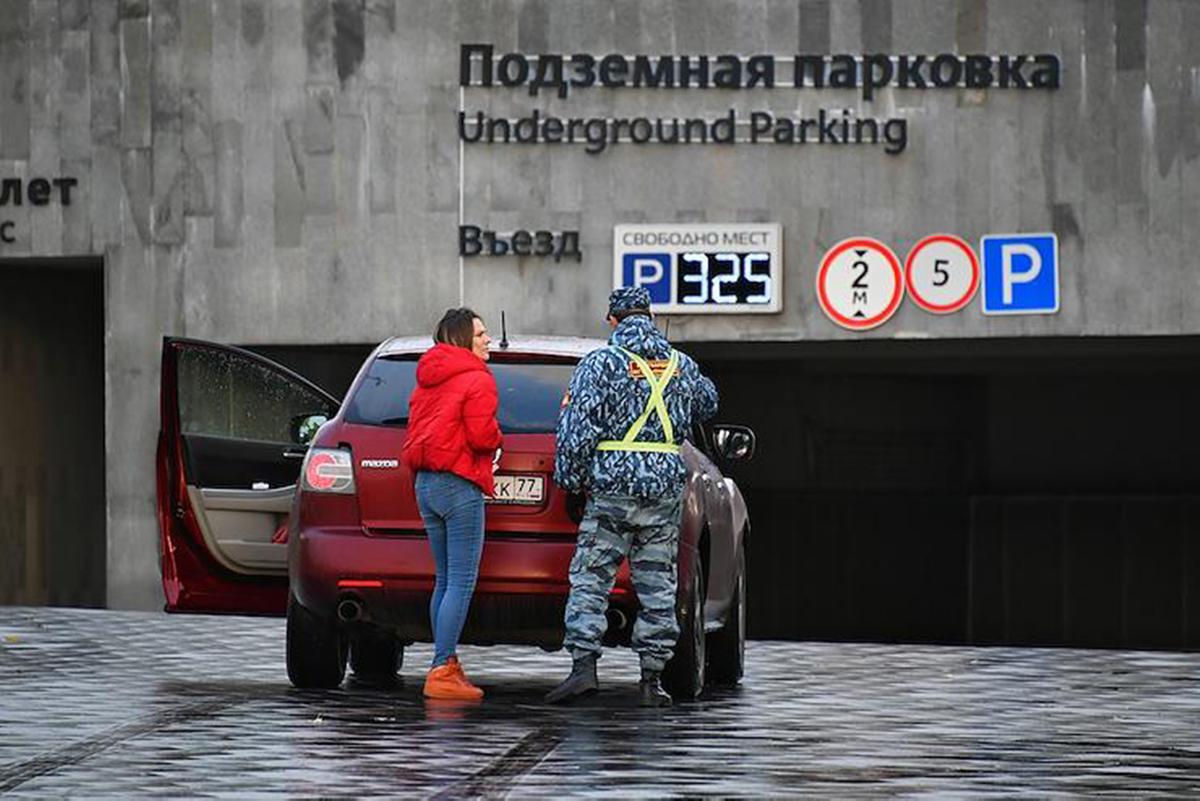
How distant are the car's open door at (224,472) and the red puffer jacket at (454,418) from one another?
311 centimetres

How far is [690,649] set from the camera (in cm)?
1275

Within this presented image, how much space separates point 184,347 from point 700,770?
6.59m

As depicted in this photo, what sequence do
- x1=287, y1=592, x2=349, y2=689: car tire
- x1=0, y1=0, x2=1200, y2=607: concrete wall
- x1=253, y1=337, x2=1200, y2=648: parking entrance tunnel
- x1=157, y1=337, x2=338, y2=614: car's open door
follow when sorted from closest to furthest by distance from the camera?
x1=287, y1=592, x2=349, y2=689: car tire → x1=157, y1=337, x2=338, y2=614: car's open door → x1=0, y1=0, x2=1200, y2=607: concrete wall → x1=253, y1=337, x2=1200, y2=648: parking entrance tunnel

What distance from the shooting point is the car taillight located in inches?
491

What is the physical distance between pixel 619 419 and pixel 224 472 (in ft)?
14.4

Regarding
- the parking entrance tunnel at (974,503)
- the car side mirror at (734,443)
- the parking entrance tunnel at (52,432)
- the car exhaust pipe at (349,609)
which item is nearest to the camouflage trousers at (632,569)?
the car exhaust pipe at (349,609)

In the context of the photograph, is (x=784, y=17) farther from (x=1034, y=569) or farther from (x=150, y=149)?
(x=1034, y=569)

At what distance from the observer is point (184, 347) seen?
1550 cm

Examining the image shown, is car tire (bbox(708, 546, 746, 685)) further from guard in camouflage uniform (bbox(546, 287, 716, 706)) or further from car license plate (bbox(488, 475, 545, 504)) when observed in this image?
car license plate (bbox(488, 475, 545, 504))

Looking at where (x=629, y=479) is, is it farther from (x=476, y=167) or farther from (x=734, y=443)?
(x=476, y=167)

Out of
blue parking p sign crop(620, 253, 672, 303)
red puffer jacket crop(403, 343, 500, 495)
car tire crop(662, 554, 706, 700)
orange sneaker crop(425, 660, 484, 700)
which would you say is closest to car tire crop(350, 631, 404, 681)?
orange sneaker crop(425, 660, 484, 700)

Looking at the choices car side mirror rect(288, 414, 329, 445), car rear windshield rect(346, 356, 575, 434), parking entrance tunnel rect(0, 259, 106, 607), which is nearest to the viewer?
car rear windshield rect(346, 356, 575, 434)

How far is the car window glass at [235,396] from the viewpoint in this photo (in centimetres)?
1545

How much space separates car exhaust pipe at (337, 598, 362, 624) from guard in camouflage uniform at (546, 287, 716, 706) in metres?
0.86
